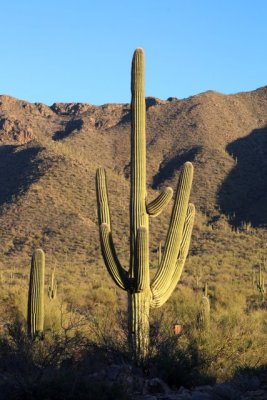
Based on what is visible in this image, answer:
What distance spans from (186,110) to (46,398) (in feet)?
191

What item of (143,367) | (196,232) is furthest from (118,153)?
(143,367)

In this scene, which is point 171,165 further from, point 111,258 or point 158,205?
point 111,258

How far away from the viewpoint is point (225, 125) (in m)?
60.3

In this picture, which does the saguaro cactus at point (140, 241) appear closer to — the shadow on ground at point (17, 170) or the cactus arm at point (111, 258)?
the cactus arm at point (111, 258)

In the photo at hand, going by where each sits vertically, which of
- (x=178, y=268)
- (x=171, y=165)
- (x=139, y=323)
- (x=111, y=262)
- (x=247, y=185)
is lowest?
(x=139, y=323)

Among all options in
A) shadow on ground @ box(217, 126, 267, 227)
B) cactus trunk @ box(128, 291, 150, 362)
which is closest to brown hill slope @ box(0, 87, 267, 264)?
shadow on ground @ box(217, 126, 267, 227)

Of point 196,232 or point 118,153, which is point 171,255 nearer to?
point 196,232

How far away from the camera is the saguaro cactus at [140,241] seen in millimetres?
10180

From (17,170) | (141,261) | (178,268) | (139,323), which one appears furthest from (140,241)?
(17,170)

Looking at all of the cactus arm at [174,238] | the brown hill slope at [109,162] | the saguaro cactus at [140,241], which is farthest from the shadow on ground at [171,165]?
the cactus arm at [174,238]

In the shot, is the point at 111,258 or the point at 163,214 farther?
the point at 163,214

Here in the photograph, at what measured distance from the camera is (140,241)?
9977 millimetres

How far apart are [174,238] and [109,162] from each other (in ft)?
151

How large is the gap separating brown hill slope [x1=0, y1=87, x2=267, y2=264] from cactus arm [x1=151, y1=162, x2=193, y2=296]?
20.9m
